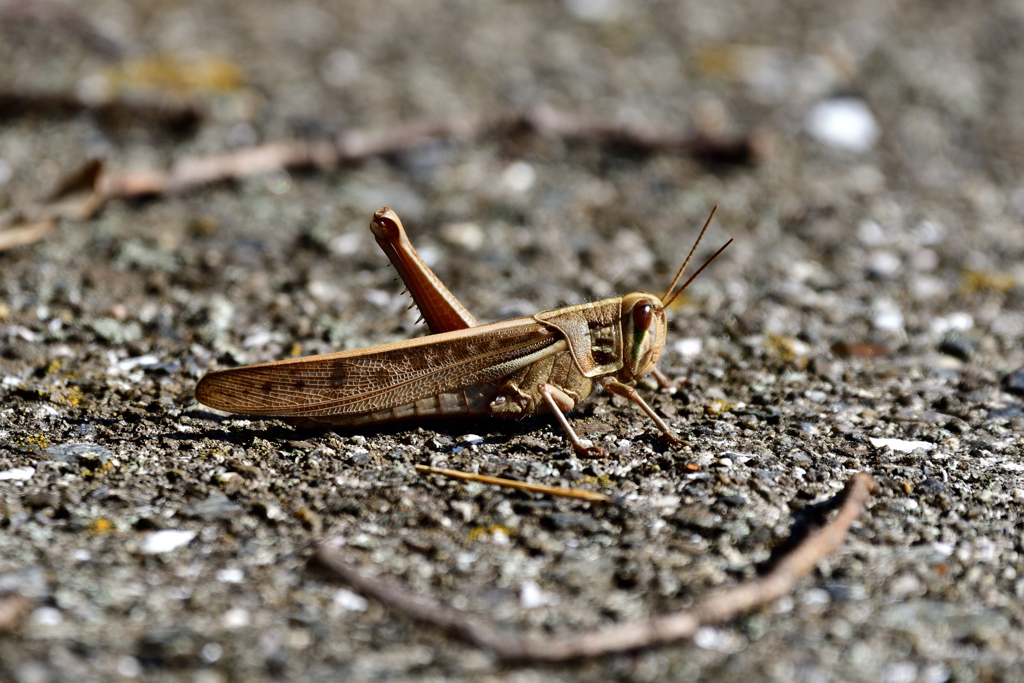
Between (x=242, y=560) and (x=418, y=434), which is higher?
(x=418, y=434)

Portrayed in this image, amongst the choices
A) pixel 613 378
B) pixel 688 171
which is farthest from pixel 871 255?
pixel 613 378

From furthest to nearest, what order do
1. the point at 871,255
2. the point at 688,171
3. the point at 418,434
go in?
the point at 688,171 → the point at 871,255 → the point at 418,434

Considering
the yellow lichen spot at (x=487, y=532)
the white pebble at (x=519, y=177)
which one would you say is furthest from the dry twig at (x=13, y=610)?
the white pebble at (x=519, y=177)

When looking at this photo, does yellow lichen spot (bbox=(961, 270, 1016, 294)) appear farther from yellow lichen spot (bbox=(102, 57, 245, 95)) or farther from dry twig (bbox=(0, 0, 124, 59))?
dry twig (bbox=(0, 0, 124, 59))

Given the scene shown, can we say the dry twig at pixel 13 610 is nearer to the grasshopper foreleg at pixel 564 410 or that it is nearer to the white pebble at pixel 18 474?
the white pebble at pixel 18 474

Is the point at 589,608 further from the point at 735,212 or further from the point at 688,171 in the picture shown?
the point at 688,171

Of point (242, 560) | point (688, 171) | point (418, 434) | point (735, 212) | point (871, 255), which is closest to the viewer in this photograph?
point (242, 560)

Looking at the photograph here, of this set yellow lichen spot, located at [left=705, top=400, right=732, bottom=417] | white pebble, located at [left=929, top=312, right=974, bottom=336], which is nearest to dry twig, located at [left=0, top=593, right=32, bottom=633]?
yellow lichen spot, located at [left=705, top=400, right=732, bottom=417]
